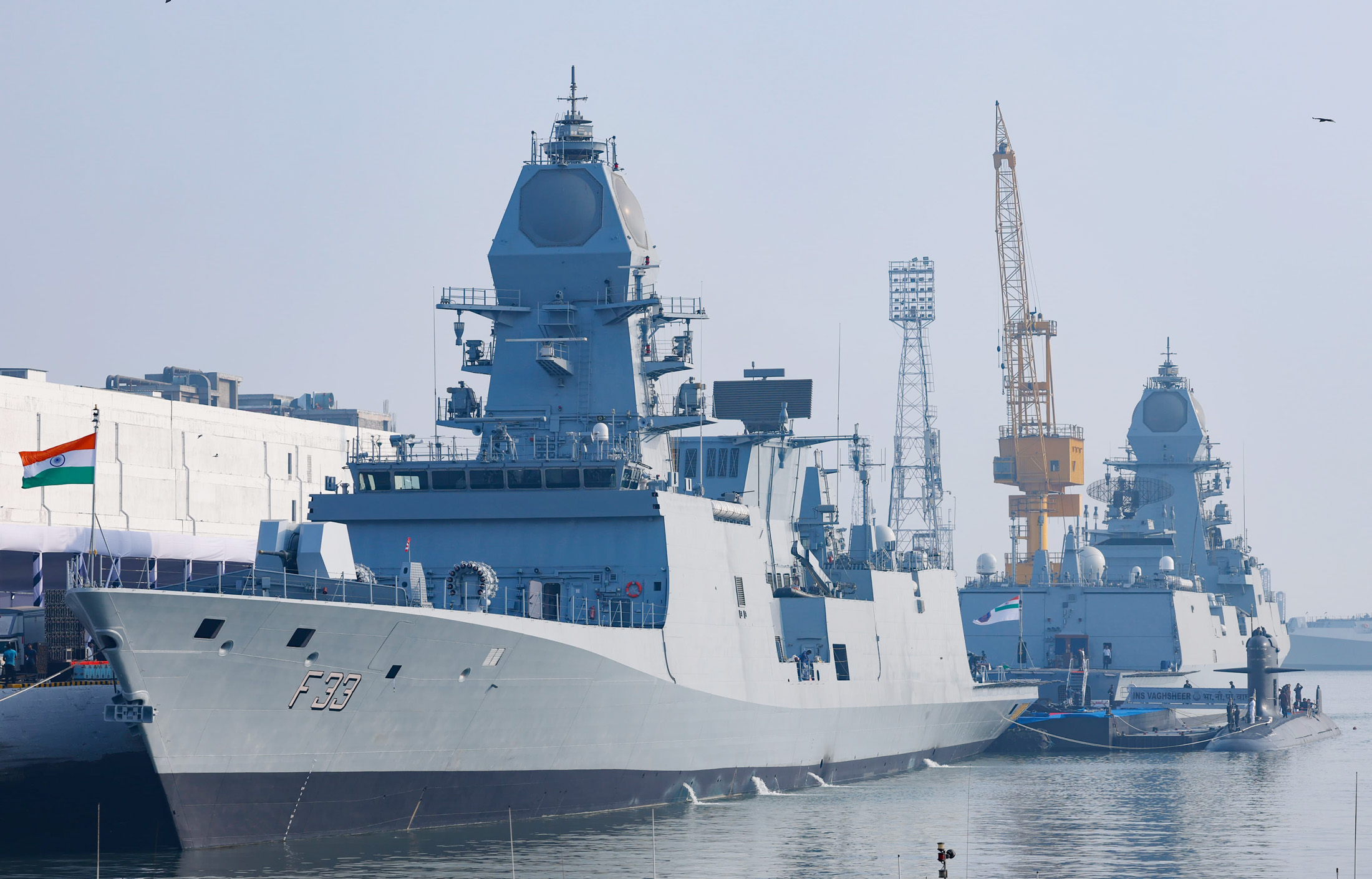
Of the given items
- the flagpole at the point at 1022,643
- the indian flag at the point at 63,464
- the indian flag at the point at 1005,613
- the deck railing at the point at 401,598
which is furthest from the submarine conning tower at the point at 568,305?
the flagpole at the point at 1022,643

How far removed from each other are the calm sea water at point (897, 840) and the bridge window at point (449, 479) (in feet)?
20.6

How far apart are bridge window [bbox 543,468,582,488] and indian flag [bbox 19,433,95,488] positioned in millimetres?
8130

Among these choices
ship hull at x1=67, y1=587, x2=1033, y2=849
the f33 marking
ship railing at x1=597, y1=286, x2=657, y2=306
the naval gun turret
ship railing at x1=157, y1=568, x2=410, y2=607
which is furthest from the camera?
the naval gun turret

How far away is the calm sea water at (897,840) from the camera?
2277cm

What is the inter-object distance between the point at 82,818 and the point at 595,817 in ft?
26.0

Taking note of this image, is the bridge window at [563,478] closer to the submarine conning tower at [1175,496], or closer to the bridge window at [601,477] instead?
the bridge window at [601,477]

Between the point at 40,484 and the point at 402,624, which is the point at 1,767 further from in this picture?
the point at 402,624

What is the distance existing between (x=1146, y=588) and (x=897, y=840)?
38.2 m

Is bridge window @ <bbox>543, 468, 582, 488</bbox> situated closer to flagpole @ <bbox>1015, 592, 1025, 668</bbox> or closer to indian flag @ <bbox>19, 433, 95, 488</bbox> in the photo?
indian flag @ <bbox>19, 433, 95, 488</bbox>

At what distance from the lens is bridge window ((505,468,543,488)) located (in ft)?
95.1

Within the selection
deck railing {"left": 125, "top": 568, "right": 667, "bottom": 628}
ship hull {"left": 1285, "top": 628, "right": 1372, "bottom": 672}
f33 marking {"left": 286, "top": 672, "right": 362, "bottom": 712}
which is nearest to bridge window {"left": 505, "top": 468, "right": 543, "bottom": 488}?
deck railing {"left": 125, "top": 568, "right": 667, "bottom": 628}

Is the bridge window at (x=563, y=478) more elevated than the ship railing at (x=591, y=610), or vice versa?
the bridge window at (x=563, y=478)

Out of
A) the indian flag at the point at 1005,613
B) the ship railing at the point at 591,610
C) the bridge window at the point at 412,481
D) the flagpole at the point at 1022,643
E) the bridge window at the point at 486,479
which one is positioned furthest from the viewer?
the flagpole at the point at 1022,643

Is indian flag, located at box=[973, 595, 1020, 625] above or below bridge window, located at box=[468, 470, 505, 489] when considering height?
below
